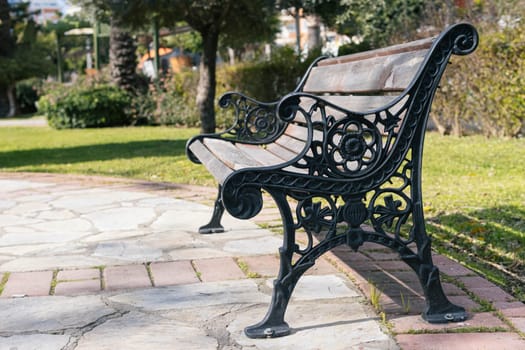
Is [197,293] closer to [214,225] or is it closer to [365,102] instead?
[365,102]

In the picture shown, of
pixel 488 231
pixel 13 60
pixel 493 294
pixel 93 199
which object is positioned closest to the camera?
pixel 493 294

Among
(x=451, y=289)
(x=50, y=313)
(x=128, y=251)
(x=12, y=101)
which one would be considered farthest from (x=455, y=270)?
(x=12, y=101)

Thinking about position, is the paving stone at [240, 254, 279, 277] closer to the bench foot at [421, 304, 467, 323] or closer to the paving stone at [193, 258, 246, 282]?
the paving stone at [193, 258, 246, 282]

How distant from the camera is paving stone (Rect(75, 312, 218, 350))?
2.71m

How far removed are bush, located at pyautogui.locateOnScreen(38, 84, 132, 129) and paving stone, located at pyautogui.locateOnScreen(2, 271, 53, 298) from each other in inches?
568

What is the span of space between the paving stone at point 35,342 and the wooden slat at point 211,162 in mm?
911

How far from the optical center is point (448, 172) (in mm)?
7434

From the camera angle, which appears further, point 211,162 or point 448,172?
point 448,172

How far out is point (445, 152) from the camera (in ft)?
30.5

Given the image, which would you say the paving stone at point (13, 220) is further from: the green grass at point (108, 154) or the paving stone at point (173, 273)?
the green grass at point (108, 154)

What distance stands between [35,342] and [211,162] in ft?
4.26

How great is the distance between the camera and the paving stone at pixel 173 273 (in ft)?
11.9

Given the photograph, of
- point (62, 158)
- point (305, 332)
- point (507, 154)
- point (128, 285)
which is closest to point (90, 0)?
point (62, 158)

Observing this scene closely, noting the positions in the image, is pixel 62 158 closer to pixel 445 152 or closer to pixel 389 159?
pixel 445 152
